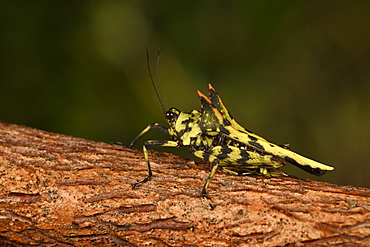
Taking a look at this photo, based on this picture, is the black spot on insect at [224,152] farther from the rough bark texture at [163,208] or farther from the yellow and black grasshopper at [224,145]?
the rough bark texture at [163,208]

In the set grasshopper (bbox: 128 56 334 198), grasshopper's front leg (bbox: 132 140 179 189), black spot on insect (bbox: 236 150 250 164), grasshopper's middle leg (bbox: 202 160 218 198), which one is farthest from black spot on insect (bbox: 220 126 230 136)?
grasshopper's front leg (bbox: 132 140 179 189)

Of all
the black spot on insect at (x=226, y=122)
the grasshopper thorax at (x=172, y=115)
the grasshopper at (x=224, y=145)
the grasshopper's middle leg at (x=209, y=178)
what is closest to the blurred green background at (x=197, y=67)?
Result: the grasshopper thorax at (x=172, y=115)

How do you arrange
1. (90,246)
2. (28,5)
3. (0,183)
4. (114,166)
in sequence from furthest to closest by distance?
1. (28,5)
2. (114,166)
3. (0,183)
4. (90,246)

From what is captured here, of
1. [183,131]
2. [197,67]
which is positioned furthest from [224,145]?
[197,67]

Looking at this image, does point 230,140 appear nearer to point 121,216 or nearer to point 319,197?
point 319,197

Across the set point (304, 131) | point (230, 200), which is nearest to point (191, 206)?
point (230, 200)

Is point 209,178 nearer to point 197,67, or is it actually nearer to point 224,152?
point 224,152
